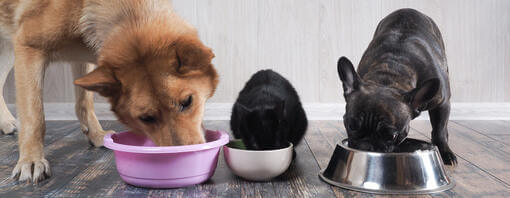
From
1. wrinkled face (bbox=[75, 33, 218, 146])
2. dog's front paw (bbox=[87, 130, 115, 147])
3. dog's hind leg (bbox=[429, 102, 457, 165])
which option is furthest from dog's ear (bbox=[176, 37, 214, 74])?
dog's hind leg (bbox=[429, 102, 457, 165])

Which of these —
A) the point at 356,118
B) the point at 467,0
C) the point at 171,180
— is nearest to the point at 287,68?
the point at 467,0

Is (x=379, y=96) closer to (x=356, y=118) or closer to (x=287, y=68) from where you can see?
(x=356, y=118)

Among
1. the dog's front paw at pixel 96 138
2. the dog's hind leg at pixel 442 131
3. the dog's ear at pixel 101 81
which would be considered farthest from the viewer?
the dog's front paw at pixel 96 138

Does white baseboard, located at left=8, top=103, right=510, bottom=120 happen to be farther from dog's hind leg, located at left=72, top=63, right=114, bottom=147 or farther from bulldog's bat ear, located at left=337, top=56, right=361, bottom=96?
bulldog's bat ear, located at left=337, top=56, right=361, bottom=96

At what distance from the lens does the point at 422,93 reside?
1.96 m

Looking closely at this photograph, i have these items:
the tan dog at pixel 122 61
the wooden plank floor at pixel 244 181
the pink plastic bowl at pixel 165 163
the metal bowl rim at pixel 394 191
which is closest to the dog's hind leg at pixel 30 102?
the tan dog at pixel 122 61

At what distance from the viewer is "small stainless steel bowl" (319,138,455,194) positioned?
1.79 meters

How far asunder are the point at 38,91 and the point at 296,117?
1.38m

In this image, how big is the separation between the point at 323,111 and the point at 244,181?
1.93m

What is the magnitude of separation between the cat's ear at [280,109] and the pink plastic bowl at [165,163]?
0.40 meters

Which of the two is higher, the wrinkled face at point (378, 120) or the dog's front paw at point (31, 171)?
the wrinkled face at point (378, 120)

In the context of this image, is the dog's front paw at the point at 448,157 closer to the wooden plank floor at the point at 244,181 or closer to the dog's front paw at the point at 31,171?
the wooden plank floor at the point at 244,181

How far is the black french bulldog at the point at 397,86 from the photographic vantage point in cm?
194

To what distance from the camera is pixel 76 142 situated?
2920 mm
